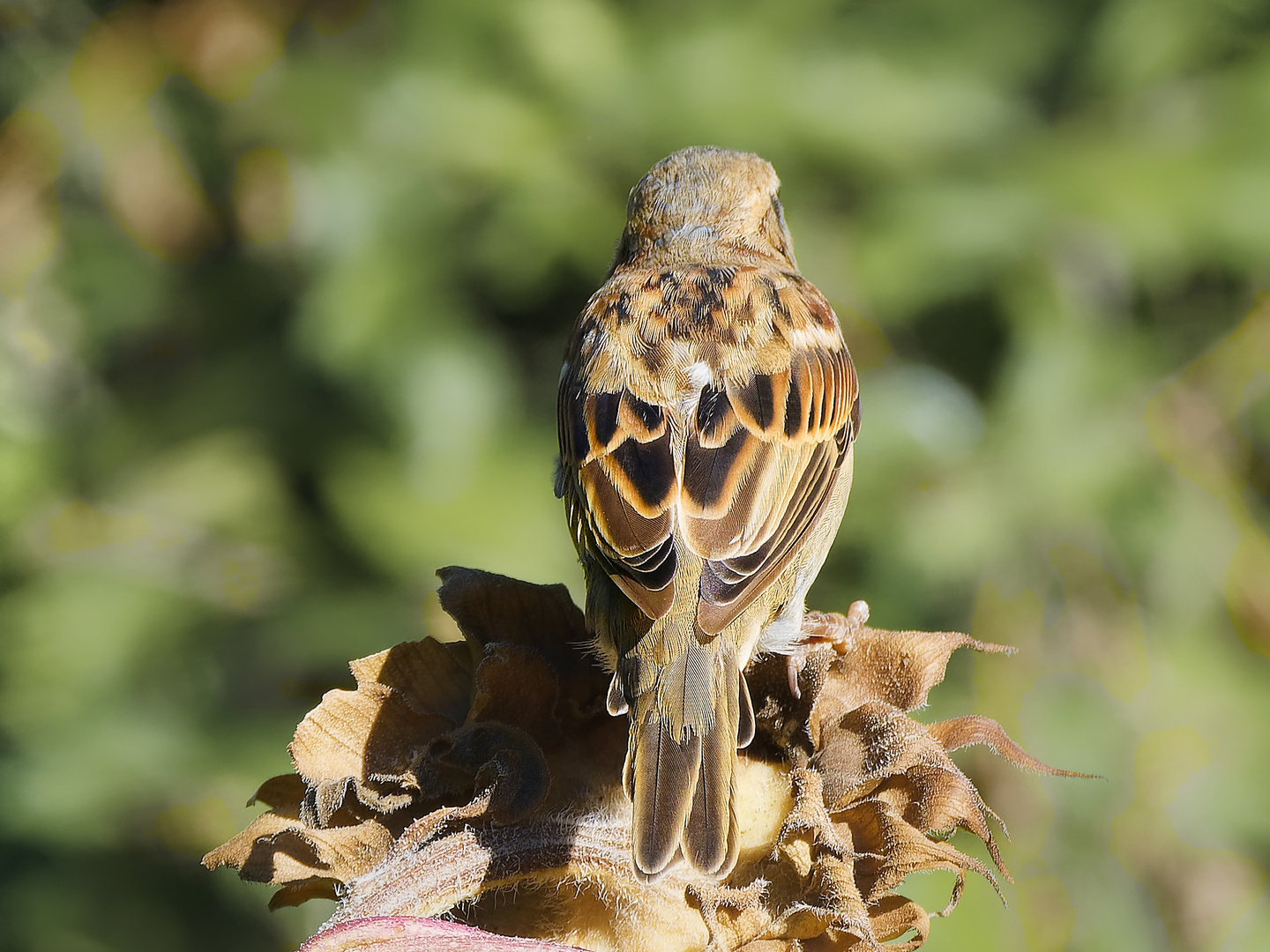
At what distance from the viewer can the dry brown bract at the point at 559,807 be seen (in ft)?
5.47

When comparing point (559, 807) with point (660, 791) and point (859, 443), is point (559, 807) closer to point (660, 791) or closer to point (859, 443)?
point (660, 791)

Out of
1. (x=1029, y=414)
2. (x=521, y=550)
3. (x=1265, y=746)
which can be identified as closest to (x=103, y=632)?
(x=521, y=550)

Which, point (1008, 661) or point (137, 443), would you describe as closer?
point (1008, 661)

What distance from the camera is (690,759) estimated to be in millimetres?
1888

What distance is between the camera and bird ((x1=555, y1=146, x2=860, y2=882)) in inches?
75.5

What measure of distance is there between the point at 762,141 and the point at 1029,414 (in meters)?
1.10

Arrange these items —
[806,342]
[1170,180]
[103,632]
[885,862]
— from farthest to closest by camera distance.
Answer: [103,632]
[1170,180]
[806,342]
[885,862]

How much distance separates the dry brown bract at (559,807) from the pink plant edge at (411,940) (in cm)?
9

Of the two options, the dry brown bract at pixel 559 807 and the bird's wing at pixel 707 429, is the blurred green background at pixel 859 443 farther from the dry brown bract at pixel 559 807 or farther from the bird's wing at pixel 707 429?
the dry brown bract at pixel 559 807

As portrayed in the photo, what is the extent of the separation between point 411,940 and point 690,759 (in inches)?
21.4

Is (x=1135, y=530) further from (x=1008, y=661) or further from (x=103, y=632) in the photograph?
(x=103, y=632)

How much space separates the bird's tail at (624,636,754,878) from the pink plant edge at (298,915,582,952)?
0.30 meters

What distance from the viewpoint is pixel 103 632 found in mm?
4332

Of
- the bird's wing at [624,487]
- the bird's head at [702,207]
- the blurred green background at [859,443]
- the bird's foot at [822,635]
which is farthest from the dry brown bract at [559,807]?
the blurred green background at [859,443]
